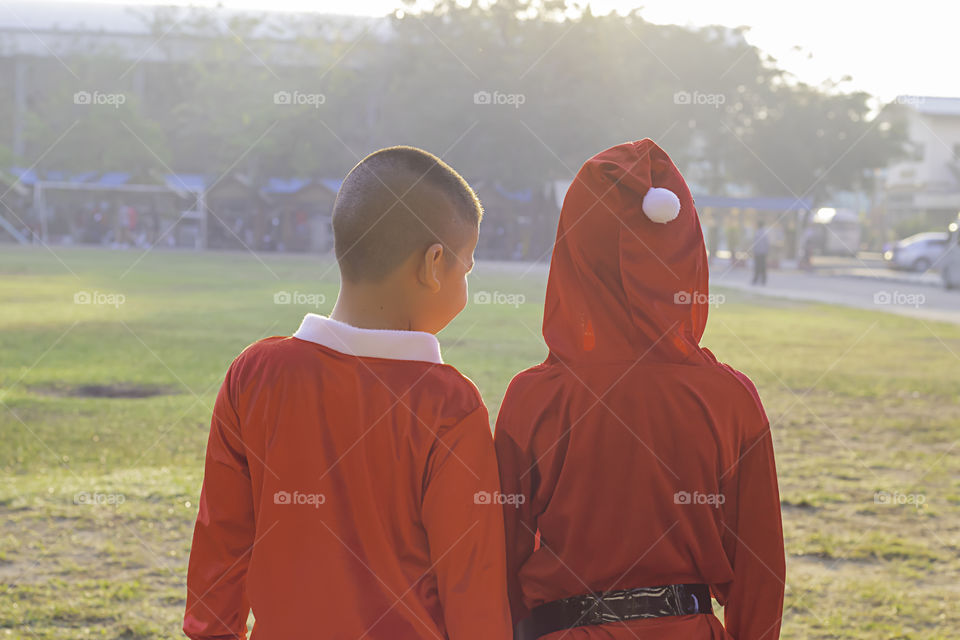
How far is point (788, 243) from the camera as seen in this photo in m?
38.0

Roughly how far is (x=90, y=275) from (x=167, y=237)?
58.8ft

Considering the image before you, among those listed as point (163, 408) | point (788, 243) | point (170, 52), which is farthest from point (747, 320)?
point (170, 52)

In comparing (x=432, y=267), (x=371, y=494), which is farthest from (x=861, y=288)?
(x=371, y=494)

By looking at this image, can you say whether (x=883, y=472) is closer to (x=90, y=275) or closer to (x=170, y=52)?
(x=90, y=275)

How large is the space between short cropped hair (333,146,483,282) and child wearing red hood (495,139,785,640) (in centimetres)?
27

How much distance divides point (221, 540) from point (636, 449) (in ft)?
2.48

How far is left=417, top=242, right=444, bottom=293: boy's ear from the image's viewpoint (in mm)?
1599

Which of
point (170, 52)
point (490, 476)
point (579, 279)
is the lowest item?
point (490, 476)

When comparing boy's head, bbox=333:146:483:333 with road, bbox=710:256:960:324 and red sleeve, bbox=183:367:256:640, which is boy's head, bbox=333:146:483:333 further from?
road, bbox=710:256:960:324

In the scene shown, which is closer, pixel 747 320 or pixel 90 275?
pixel 747 320

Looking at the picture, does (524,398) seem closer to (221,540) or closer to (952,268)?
(221,540)

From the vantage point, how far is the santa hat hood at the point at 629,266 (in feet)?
5.71

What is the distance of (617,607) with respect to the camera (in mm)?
1708

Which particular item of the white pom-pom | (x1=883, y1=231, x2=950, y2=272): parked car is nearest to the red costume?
the white pom-pom
